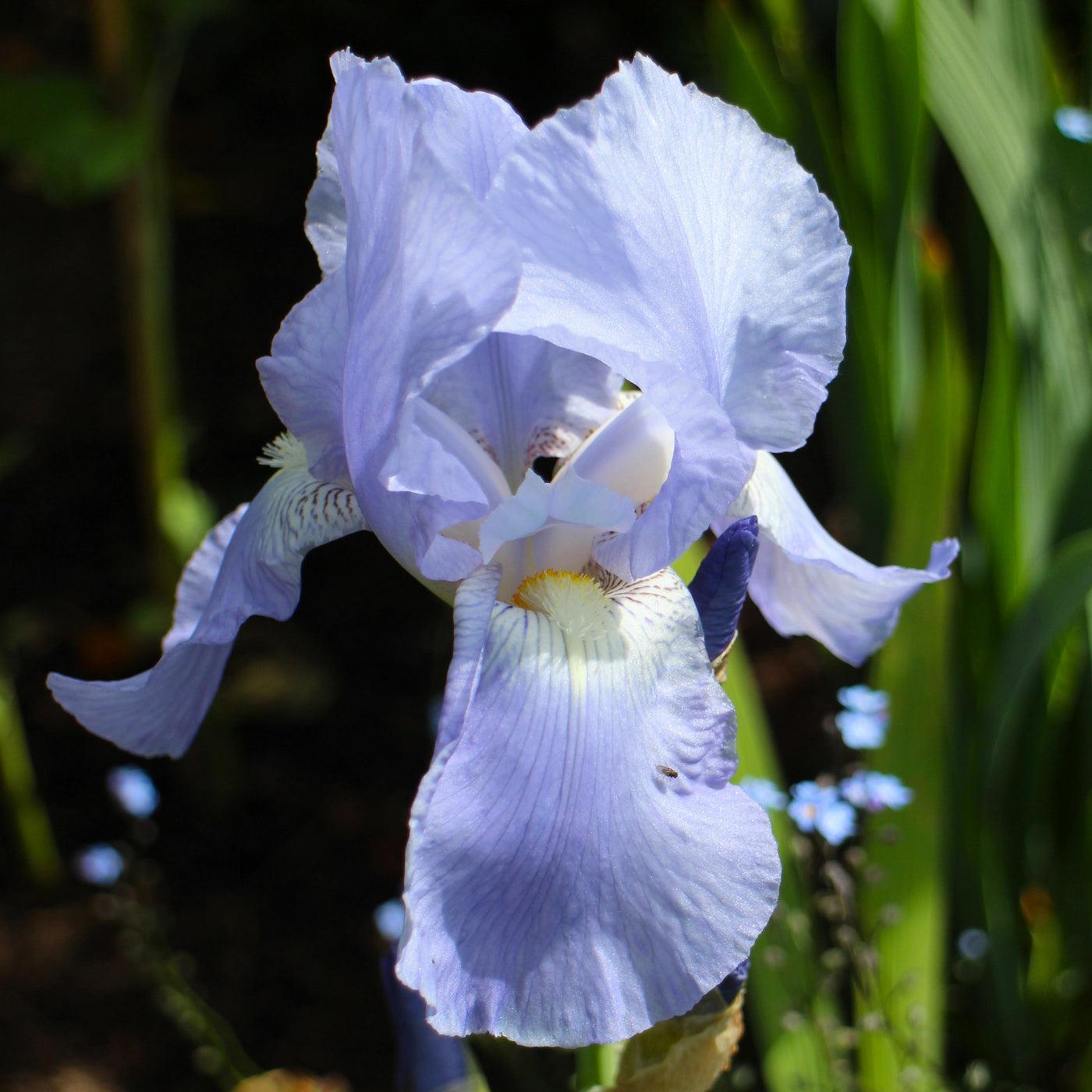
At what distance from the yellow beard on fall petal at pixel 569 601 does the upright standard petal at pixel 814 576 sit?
0.12 metres

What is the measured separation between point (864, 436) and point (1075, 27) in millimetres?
1763

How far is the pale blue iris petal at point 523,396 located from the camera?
27.0 inches

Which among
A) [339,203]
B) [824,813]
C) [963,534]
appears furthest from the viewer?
[963,534]

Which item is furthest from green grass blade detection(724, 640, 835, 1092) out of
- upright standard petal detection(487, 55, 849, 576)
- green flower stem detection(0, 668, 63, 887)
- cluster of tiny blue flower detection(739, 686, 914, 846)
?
green flower stem detection(0, 668, 63, 887)

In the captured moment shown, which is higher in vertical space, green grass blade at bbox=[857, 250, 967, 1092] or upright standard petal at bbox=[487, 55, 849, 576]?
upright standard petal at bbox=[487, 55, 849, 576]

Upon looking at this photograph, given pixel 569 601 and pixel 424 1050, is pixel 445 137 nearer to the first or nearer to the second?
pixel 569 601

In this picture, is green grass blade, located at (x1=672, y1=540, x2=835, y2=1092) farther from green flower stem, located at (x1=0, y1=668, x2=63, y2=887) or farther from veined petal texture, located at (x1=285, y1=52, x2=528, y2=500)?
green flower stem, located at (x1=0, y1=668, x2=63, y2=887)

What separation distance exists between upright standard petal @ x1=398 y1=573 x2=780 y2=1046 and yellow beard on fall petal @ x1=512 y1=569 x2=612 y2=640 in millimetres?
43

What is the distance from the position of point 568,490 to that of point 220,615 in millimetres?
233

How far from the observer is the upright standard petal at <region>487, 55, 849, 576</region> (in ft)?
1.81

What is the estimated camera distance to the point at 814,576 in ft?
2.47

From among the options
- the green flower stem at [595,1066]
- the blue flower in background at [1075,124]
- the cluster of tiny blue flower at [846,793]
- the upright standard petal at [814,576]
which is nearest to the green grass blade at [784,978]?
the cluster of tiny blue flower at [846,793]

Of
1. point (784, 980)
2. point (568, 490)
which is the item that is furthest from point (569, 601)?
point (784, 980)

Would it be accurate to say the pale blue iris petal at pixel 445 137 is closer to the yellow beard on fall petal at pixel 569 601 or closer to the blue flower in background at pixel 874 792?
the yellow beard on fall petal at pixel 569 601
